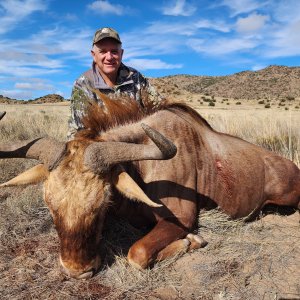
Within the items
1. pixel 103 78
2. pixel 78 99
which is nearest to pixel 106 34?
pixel 103 78

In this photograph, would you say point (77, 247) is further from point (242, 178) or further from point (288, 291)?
point (242, 178)

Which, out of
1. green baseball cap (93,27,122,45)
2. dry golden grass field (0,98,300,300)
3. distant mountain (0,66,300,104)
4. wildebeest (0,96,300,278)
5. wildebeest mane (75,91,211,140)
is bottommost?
dry golden grass field (0,98,300,300)

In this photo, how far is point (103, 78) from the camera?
6547mm

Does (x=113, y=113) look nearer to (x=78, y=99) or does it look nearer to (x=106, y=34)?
(x=78, y=99)

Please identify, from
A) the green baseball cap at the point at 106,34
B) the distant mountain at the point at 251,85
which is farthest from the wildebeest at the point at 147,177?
the distant mountain at the point at 251,85

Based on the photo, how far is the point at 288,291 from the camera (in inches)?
140

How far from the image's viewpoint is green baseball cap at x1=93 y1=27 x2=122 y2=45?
6227mm

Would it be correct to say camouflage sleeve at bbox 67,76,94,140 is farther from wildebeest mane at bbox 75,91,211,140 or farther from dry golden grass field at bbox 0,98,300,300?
wildebeest mane at bbox 75,91,211,140

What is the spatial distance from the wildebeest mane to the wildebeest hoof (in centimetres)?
143

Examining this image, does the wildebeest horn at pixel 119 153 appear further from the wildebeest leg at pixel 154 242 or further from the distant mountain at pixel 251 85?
the distant mountain at pixel 251 85

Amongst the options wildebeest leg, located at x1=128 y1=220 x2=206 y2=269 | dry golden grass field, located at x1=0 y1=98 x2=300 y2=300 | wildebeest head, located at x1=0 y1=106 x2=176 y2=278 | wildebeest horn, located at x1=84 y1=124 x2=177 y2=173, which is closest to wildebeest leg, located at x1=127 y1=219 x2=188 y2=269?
wildebeest leg, located at x1=128 y1=220 x2=206 y2=269

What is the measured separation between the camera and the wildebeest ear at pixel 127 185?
3.54 meters

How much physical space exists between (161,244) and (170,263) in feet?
0.69

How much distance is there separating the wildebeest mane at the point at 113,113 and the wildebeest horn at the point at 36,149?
336 millimetres
